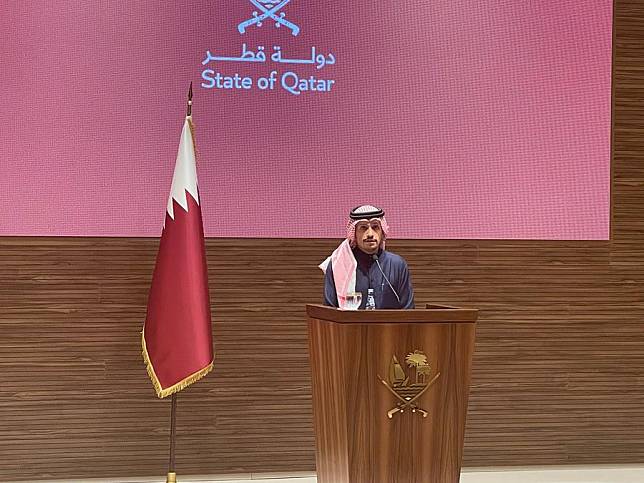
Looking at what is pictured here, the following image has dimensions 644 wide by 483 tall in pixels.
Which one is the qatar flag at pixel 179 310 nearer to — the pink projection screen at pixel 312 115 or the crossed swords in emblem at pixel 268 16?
the pink projection screen at pixel 312 115

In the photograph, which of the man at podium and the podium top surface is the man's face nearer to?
the man at podium

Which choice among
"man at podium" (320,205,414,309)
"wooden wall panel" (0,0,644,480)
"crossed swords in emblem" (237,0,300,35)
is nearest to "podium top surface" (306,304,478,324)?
"man at podium" (320,205,414,309)

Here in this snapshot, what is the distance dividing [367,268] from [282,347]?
3.50 feet

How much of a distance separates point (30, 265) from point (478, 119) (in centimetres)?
250

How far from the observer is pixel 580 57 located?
548 centimetres

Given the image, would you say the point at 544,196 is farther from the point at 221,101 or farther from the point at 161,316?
the point at 161,316

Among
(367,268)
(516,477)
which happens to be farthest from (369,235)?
(516,477)

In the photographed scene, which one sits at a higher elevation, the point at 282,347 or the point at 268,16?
the point at 268,16

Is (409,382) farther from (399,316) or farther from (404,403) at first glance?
(399,316)

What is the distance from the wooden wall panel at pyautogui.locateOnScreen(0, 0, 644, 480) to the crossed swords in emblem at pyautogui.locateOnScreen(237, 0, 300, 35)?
114 cm

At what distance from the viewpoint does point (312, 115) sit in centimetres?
524

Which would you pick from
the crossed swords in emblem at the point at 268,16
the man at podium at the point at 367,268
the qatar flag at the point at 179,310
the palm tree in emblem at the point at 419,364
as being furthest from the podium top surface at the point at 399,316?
the crossed swords in emblem at the point at 268,16

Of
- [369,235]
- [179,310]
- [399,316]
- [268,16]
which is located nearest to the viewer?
[399,316]

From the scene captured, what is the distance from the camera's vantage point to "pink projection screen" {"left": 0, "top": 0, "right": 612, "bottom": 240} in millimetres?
5016
